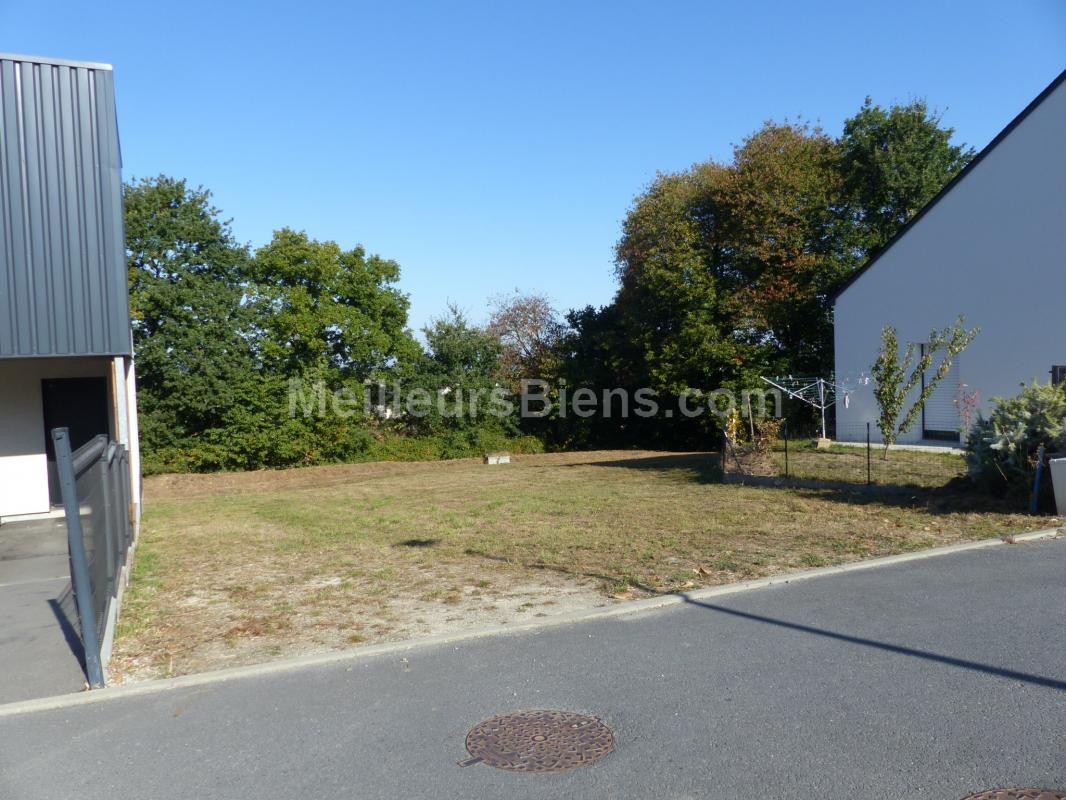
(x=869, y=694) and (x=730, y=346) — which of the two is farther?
(x=730, y=346)

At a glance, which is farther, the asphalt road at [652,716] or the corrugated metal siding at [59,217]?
the corrugated metal siding at [59,217]

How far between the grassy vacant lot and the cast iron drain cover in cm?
197

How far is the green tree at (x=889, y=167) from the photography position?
31797 mm

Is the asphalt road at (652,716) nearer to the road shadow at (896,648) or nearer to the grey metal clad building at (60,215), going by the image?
the road shadow at (896,648)

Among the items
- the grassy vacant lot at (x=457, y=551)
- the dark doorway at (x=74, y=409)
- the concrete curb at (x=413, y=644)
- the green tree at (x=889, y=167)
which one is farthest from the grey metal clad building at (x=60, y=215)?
the green tree at (x=889, y=167)

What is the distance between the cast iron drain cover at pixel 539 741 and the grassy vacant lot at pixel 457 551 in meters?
1.97

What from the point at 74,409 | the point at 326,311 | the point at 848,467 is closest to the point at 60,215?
the point at 74,409

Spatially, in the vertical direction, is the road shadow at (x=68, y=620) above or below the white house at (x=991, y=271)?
below

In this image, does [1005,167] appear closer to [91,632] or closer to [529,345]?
[91,632]

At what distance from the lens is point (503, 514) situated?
43.9ft

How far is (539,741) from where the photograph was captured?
4.53 meters

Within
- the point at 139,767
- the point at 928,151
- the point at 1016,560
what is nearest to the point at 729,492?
the point at 1016,560

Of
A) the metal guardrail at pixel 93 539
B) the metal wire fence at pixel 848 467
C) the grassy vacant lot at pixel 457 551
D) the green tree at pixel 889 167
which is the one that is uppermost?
the green tree at pixel 889 167

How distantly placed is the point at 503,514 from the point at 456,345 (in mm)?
18164
